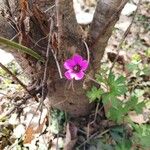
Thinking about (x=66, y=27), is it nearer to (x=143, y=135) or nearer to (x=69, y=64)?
(x=69, y=64)

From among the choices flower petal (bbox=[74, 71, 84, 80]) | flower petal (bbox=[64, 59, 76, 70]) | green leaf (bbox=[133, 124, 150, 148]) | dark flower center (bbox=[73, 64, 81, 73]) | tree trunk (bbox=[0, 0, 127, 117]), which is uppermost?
tree trunk (bbox=[0, 0, 127, 117])

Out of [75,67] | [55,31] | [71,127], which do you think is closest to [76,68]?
[75,67]

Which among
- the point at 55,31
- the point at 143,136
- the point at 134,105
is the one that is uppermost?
the point at 55,31

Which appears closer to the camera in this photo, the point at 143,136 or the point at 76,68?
the point at 76,68

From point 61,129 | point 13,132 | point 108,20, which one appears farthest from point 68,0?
point 13,132

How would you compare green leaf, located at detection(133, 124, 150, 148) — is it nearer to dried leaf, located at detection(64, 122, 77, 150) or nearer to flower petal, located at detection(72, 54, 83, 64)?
dried leaf, located at detection(64, 122, 77, 150)

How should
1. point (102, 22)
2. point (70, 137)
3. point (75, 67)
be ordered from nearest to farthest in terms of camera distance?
point (75, 67) → point (102, 22) → point (70, 137)

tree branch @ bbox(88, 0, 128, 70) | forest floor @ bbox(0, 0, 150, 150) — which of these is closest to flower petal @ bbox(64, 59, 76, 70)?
tree branch @ bbox(88, 0, 128, 70)

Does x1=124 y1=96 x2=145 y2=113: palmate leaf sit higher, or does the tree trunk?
the tree trunk
